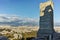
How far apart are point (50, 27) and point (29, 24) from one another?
8.81 metres

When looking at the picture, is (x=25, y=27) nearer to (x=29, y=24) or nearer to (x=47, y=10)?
(x=29, y=24)

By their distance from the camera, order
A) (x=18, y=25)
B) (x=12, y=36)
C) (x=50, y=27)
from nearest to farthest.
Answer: (x=50, y=27)
(x=12, y=36)
(x=18, y=25)

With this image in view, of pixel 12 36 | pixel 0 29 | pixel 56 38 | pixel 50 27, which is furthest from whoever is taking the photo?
pixel 0 29

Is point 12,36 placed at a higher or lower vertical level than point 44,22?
lower

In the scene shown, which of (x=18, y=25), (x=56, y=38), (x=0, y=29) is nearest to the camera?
(x=56, y=38)

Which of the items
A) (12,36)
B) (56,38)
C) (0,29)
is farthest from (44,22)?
(0,29)

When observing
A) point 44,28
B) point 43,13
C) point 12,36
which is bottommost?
point 12,36

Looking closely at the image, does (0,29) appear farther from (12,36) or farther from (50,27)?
(50,27)

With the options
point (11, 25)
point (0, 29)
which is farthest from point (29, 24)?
point (0, 29)

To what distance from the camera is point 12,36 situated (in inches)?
478

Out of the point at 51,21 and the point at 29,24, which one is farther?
the point at 29,24

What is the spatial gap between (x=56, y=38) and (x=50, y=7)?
1.99 meters

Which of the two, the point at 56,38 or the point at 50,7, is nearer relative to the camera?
the point at 56,38

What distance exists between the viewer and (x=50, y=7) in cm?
694
